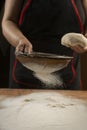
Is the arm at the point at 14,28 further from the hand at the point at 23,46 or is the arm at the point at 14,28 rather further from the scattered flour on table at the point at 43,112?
the scattered flour on table at the point at 43,112

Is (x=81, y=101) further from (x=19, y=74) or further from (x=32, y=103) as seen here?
(x=19, y=74)

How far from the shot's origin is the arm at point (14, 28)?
0.92 metres

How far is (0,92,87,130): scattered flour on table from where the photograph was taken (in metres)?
0.63

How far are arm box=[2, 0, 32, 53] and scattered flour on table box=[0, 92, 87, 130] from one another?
0.54ft

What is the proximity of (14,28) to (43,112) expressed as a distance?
14.1 inches

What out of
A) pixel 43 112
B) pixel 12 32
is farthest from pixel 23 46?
pixel 43 112

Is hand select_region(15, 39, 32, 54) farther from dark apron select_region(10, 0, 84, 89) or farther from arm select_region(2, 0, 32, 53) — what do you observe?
dark apron select_region(10, 0, 84, 89)

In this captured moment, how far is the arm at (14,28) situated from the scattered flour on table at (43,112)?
0.54ft

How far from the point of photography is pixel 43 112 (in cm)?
73

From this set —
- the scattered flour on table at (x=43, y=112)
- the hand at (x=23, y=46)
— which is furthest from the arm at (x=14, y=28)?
the scattered flour on table at (x=43, y=112)

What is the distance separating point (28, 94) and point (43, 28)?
0.89 ft

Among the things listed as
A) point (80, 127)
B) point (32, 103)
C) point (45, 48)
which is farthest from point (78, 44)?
point (80, 127)

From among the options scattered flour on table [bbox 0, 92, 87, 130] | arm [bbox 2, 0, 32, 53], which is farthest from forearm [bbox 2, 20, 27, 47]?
scattered flour on table [bbox 0, 92, 87, 130]

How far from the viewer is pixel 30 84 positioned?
3.28ft
